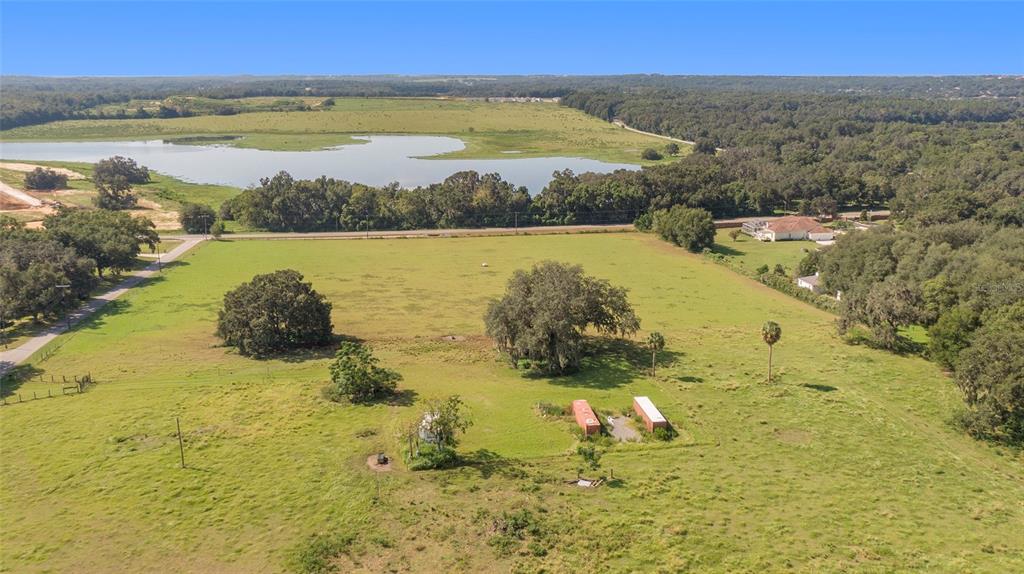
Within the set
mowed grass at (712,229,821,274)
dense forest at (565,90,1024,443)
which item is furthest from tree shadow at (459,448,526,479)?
mowed grass at (712,229,821,274)

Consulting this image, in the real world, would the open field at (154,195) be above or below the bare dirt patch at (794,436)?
above

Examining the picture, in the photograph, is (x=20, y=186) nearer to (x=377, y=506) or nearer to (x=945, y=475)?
(x=377, y=506)

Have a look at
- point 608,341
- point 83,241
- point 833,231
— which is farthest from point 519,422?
point 833,231

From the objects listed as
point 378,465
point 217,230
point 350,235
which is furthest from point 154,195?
point 378,465

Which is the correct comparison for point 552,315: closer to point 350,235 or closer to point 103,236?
point 103,236

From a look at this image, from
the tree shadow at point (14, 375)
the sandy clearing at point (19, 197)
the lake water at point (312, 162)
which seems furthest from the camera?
the lake water at point (312, 162)

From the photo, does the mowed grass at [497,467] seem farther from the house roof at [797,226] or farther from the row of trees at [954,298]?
the house roof at [797,226]

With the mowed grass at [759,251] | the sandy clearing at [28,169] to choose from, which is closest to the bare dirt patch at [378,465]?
the mowed grass at [759,251]
